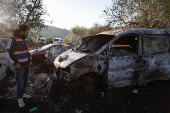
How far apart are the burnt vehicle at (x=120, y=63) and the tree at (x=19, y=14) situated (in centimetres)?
650

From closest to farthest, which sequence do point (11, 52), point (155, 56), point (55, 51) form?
1. point (11, 52)
2. point (155, 56)
3. point (55, 51)

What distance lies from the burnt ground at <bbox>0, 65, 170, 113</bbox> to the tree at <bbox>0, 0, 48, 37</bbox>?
21.1 ft

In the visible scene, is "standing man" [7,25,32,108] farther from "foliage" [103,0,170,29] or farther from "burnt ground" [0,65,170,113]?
"foliage" [103,0,170,29]

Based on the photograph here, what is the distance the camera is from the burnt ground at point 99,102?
2.81m

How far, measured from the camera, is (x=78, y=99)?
124 inches

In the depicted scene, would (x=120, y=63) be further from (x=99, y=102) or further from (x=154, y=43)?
(x=154, y=43)

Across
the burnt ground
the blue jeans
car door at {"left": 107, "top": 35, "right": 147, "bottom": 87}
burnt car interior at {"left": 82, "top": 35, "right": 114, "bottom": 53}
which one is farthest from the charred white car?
car door at {"left": 107, "top": 35, "right": 147, "bottom": 87}

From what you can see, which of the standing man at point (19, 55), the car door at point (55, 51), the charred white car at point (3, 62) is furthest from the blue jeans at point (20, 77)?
the car door at point (55, 51)

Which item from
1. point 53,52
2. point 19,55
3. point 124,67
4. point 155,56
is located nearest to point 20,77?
point 19,55

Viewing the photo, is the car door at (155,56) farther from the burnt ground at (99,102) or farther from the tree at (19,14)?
the tree at (19,14)

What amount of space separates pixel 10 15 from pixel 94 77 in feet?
25.0

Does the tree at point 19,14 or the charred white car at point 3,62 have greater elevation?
the tree at point 19,14

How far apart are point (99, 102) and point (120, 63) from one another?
120 centimetres

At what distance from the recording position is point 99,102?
307 cm
